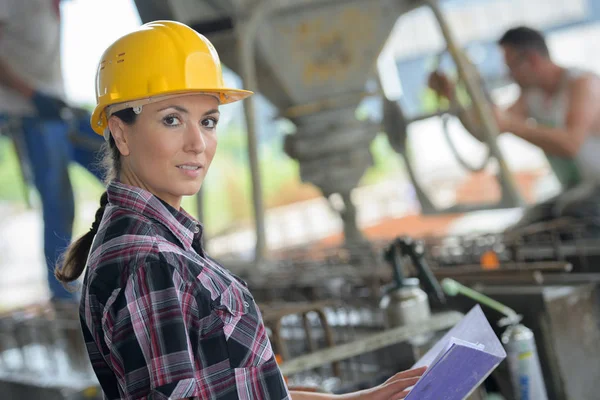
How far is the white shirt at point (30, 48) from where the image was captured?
6535 millimetres

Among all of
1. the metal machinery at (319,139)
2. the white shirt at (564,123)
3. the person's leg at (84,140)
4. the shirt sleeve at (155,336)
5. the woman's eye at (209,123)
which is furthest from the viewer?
the person's leg at (84,140)

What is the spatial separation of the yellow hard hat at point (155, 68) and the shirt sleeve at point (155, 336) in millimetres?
381

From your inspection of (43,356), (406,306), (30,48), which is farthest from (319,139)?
(406,306)

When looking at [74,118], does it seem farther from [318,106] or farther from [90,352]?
[90,352]

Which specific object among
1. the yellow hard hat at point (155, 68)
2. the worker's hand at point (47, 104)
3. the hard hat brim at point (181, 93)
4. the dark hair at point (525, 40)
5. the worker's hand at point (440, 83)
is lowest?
the hard hat brim at point (181, 93)

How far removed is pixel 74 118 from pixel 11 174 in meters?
14.0

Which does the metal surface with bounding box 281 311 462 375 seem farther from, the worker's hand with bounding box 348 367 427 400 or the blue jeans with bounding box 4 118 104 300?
the blue jeans with bounding box 4 118 104 300

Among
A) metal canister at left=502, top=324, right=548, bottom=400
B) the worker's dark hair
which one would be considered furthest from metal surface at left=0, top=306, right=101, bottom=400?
the worker's dark hair

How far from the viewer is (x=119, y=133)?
154cm

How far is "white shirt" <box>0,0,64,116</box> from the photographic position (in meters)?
6.54

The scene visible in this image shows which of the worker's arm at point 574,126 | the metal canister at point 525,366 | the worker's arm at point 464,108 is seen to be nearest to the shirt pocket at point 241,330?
the metal canister at point 525,366

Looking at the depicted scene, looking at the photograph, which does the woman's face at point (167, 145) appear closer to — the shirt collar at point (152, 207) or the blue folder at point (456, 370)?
the shirt collar at point (152, 207)

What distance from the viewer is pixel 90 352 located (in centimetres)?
149

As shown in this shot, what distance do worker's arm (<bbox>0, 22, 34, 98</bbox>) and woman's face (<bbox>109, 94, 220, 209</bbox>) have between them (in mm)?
5786
